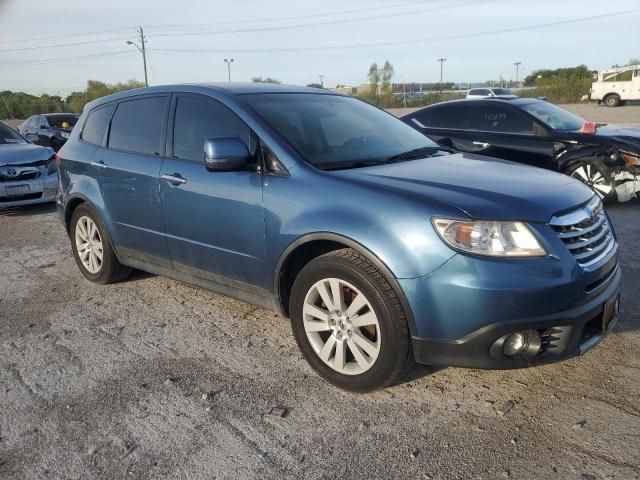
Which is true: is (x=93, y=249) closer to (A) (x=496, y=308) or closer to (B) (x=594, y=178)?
(A) (x=496, y=308)

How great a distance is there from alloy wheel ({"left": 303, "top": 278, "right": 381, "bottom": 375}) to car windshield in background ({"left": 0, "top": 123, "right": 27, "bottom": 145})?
342 inches

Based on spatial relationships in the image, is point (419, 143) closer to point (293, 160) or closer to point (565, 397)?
point (293, 160)

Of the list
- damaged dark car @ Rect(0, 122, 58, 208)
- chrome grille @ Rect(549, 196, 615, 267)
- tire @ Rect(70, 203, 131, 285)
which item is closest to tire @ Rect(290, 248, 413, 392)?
chrome grille @ Rect(549, 196, 615, 267)

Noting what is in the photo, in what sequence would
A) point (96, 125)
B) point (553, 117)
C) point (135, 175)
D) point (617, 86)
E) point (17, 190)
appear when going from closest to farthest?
point (135, 175) < point (96, 125) < point (553, 117) < point (17, 190) < point (617, 86)

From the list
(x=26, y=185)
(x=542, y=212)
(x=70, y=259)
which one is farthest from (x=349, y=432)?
(x=26, y=185)

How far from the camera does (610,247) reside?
3.25 m

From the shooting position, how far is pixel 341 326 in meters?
3.16

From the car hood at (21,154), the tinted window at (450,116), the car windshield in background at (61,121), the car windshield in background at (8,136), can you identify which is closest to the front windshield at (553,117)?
the tinted window at (450,116)

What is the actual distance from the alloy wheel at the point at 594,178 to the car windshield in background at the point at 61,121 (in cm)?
1589

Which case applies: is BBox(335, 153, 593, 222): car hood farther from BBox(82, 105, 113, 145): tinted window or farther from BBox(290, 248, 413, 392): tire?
BBox(82, 105, 113, 145): tinted window

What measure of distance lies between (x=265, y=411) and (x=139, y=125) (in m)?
2.62

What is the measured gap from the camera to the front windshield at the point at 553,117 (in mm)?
8000

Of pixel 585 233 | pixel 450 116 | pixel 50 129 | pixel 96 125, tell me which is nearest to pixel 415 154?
pixel 585 233

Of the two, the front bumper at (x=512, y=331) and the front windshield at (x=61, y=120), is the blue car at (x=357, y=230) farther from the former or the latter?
the front windshield at (x=61, y=120)
